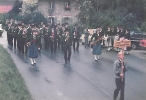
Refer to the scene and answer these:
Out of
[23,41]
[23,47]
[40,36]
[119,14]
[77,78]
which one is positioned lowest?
[77,78]

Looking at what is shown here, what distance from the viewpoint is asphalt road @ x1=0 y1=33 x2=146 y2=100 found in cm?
1288

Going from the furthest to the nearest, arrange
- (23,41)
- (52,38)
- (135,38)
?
(135,38) → (52,38) → (23,41)

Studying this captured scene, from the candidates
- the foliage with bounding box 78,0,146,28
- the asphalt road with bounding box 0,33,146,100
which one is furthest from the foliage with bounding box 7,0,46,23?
the asphalt road with bounding box 0,33,146,100

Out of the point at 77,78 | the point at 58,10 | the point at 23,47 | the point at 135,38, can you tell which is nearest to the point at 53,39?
the point at 23,47

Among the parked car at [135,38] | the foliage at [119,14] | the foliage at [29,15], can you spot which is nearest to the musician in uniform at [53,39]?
the parked car at [135,38]

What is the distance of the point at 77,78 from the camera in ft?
51.8

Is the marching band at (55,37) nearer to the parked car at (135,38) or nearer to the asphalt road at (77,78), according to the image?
the asphalt road at (77,78)

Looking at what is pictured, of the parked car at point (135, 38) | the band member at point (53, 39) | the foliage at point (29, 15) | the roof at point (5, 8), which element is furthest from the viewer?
the roof at point (5, 8)

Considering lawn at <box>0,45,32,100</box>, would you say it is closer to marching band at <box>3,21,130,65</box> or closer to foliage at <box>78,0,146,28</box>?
marching band at <box>3,21,130,65</box>

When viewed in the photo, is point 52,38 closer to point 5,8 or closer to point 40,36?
point 40,36

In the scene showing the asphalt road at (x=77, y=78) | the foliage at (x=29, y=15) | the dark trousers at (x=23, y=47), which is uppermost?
the foliage at (x=29, y=15)

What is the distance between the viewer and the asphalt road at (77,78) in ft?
42.3

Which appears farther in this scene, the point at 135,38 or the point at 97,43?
the point at 135,38

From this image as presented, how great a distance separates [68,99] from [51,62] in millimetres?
8458
